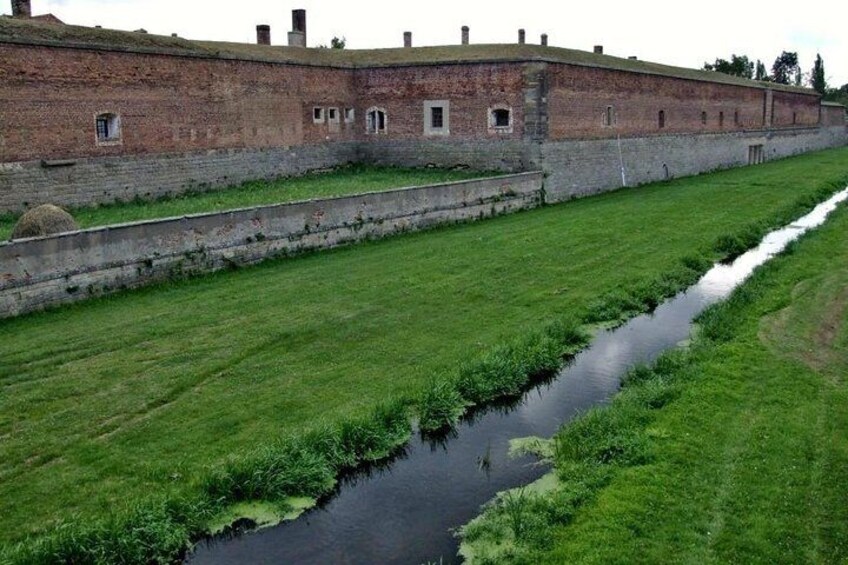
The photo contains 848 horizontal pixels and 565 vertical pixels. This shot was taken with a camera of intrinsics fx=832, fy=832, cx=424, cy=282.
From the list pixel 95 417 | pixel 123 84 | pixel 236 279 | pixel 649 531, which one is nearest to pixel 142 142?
pixel 123 84

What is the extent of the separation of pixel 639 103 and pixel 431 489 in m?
27.5

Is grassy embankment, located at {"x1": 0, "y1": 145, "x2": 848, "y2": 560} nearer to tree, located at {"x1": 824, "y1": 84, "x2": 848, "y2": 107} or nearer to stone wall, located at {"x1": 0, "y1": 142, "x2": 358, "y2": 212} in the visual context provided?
stone wall, located at {"x1": 0, "y1": 142, "x2": 358, "y2": 212}

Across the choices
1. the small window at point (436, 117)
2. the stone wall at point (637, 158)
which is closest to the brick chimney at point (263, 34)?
the small window at point (436, 117)

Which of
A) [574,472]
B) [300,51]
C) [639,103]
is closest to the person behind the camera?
[574,472]

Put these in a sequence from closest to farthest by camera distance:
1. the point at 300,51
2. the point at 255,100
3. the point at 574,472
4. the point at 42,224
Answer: the point at 574,472 < the point at 42,224 < the point at 255,100 < the point at 300,51

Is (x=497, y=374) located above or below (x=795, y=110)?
below

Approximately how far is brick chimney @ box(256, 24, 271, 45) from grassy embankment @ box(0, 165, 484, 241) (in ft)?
19.0

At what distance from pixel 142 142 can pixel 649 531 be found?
18.0 m

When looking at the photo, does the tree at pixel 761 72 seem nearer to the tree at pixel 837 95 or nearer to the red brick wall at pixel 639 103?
the tree at pixel 837 95

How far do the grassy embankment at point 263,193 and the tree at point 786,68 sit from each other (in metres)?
73.5

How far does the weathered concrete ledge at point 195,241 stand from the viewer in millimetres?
11930

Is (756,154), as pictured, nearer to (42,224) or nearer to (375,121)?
(375,121)

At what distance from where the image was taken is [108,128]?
20344mm

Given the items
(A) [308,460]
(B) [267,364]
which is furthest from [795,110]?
(A) [308,460]
